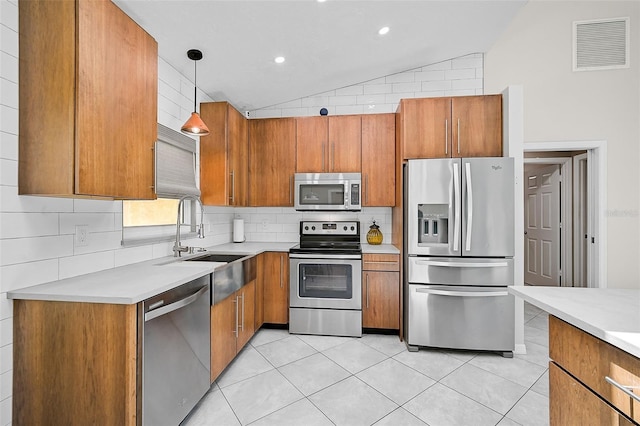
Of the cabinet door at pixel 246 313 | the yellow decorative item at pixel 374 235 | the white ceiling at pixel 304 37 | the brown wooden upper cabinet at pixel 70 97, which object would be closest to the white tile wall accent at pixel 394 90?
the white ceiling at pixel 304 37

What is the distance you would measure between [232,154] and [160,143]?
793 millimetres

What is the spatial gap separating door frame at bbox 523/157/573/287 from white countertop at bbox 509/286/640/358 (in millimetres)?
3813

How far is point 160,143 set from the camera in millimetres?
2455

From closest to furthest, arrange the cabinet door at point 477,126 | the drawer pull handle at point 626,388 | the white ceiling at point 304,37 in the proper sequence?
1. the drawer pull handle at point 626,388
2. the white ceiling at point 304,37
3. the cabinet door at point 477,126

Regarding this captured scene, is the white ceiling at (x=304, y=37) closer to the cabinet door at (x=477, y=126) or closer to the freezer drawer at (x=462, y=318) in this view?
the cabinet door at (x=477, y=126)

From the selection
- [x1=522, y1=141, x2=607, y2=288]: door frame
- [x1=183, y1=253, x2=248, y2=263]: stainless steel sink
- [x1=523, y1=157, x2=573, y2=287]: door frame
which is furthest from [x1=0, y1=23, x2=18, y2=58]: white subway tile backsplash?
[x1=523, y1=157, x2=573, y2=287]: door frame

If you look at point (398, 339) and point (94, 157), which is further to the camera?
point (398, 339)

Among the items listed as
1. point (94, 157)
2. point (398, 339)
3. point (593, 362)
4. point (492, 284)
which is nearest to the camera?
point (593, 362)

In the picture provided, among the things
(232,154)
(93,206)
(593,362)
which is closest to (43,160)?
(93,206)

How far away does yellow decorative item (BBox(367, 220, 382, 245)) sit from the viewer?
358 cm

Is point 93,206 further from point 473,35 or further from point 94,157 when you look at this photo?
point 473,35

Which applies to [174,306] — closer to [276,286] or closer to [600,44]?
[276,286]

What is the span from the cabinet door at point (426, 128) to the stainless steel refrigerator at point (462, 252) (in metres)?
0.25

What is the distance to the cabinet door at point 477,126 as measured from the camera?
2.87m
